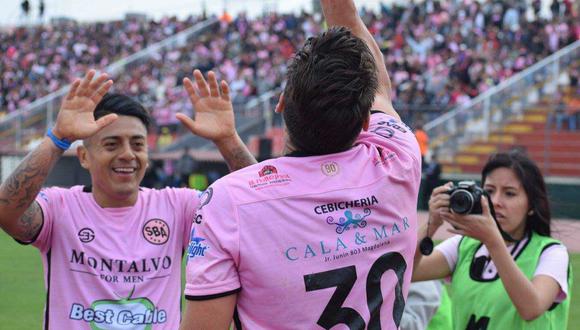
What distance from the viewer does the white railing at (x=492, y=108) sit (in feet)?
65.7

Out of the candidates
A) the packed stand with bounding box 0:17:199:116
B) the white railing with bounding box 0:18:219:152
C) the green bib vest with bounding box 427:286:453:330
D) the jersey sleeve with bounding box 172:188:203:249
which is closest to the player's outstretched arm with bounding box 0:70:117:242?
the jersey sleeve with bounding box 172:188:203:249

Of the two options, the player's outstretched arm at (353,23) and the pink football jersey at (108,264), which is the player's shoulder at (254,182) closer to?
the player's outstretched arm at (353,23)

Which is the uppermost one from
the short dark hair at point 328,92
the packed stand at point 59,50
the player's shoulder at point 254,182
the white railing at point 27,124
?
the short dark hair at point 328,92

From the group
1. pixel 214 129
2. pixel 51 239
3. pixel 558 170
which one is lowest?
pixel 558 170

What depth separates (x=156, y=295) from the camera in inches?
153

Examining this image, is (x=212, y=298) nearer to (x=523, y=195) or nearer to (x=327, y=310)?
(x=327, y=310)

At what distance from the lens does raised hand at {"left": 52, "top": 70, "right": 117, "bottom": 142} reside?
11.9 ft

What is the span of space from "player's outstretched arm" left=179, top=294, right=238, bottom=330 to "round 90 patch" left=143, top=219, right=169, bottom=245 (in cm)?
171

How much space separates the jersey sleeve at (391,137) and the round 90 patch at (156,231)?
1564mm

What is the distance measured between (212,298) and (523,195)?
2059mm

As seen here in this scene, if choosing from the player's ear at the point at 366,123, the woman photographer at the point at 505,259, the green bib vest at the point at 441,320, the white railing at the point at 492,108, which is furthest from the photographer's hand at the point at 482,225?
the white railing at the point at 492,108

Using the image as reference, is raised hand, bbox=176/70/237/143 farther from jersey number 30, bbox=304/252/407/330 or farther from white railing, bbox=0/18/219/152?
white railing, bbox=0/18/219/152

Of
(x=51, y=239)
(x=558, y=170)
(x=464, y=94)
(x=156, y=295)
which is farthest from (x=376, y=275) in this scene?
(x=464, y=94)

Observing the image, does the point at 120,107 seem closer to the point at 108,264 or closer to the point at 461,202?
the point at 108,264
